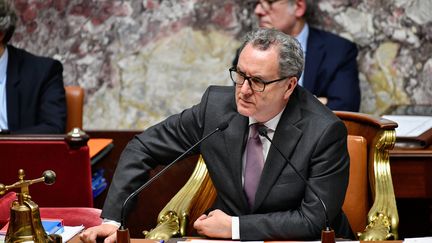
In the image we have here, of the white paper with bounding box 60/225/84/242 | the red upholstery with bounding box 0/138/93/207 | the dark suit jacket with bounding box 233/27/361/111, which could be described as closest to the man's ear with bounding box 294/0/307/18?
the dark suit jacket with bounding box 233/27/361/111

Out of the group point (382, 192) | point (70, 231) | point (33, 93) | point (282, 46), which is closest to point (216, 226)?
point (70, 231)

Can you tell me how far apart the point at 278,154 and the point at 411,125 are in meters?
1.45

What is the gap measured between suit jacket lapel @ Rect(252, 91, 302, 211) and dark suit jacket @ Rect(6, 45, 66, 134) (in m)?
1.76

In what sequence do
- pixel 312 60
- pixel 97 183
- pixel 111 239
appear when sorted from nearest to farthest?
pixel 111 239, pixel 97 183, pixel 312 60

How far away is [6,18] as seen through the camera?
4.21 metres

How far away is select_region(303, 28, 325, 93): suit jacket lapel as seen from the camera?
449 cm

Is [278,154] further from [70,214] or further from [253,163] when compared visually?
[70,214]

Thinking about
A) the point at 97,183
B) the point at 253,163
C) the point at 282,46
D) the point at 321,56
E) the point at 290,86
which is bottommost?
the point at 97,183

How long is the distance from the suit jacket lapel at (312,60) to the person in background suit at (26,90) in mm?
1300

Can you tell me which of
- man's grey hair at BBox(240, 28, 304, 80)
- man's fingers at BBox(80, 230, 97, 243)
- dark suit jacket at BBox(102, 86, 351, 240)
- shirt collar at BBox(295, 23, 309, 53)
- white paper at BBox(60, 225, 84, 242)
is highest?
man's grey hair at BBox(240, 28, 304, 80)

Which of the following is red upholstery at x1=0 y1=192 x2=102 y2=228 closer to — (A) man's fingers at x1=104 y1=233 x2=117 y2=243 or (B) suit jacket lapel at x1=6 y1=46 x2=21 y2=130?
(A) man's fingers at x1=104 y1=233 x2=117 y2=243

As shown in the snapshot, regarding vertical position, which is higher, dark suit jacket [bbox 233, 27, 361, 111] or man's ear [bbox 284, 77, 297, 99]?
man's ear [bbox 284, 77, 297, 99]

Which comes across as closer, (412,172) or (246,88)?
(246,88)

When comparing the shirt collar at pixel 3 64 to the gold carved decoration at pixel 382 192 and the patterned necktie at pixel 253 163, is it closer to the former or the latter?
the patterned necktie at pixel 253 163
